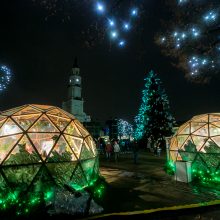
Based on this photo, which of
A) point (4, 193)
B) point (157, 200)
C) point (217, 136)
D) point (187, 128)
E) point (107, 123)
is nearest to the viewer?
point (4, 193)

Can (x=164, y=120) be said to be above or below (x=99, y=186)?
above

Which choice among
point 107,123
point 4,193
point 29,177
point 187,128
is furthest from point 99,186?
point 107,123

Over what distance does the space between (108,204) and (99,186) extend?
6.69 ft

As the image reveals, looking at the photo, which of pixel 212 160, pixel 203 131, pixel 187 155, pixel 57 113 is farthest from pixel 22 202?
pixel 203 131

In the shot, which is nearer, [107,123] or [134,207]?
[134,207]

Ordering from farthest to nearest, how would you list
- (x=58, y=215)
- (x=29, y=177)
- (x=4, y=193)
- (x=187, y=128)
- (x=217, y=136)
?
(x=187, y=128), (x=217, y=136), (x=29, y=177), (x=4, y=193), (x=58, y=215)

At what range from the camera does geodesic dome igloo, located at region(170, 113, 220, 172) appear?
34.0 feet

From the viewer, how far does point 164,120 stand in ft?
104

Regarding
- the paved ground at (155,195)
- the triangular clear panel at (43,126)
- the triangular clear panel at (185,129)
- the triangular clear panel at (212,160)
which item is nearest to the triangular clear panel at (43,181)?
the triangular clear panel at (43,126)

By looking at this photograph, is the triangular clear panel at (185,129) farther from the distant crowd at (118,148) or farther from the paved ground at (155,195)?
the distant crowd at (118,148)

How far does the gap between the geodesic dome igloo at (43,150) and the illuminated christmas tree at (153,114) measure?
22.9m

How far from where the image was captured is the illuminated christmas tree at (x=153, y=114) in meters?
31.5

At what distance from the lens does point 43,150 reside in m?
7.98

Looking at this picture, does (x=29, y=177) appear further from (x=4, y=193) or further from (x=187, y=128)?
(x=187, y=128)
